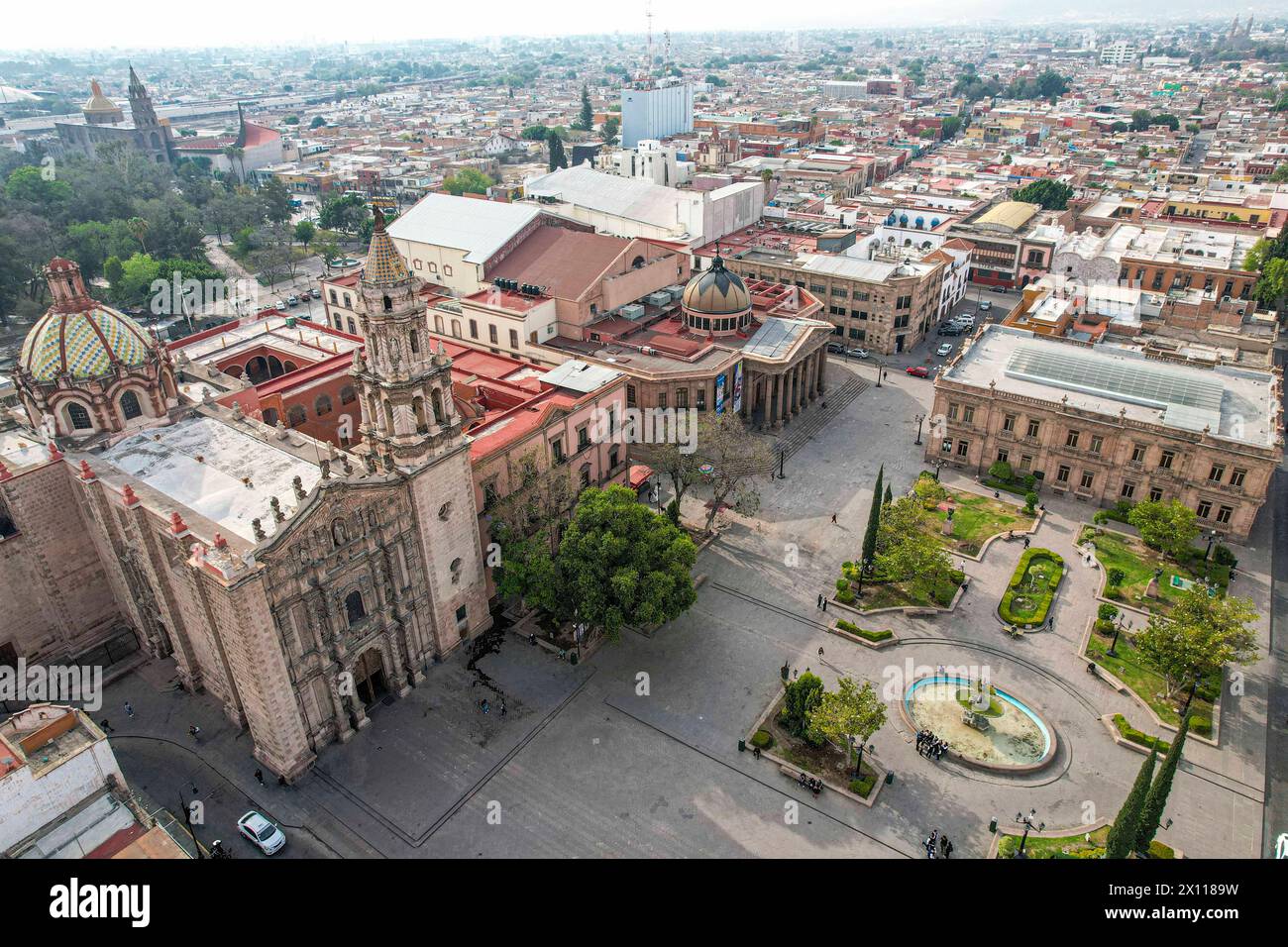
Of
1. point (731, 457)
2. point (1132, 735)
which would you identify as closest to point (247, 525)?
point (731, 457)

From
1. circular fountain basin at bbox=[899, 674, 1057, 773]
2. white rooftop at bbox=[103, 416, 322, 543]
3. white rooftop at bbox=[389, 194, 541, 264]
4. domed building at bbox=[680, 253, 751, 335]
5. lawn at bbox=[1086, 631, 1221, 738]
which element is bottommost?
circular fountain basin at bbox=[899, 674, 1057, 773]

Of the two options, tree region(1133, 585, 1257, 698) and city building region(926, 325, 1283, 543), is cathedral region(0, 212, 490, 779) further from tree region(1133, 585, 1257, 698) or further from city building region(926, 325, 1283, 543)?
city building region(926, 325, 1283, 543)

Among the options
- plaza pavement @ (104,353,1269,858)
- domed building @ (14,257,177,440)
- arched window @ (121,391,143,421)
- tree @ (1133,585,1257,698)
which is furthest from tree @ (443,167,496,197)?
tree @ (1133,585,1257,698)

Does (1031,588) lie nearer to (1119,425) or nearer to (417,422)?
(1119,425)

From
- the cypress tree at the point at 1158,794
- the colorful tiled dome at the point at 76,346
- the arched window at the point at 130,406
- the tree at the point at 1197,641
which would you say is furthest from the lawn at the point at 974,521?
the colorful tiled dome at the point at 76,346

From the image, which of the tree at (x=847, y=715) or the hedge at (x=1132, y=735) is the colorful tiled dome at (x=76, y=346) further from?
the hedge at (x=1132, y=735)
